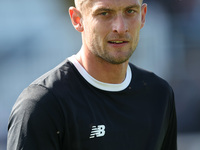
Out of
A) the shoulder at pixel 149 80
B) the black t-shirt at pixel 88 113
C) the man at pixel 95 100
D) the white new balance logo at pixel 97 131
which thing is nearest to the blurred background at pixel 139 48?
the shoulder at pixel 149 80

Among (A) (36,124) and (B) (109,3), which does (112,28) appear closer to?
(B) (109,3)

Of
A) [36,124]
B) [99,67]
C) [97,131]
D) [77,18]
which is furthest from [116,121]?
[77,18]

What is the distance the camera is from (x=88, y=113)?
2043 millimetres

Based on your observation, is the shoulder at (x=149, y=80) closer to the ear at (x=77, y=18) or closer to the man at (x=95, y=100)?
the man at (x=95, y=100)

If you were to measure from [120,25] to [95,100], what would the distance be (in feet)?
1.41

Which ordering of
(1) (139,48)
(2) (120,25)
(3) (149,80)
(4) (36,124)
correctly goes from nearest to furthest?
(4) (36,124) → (2) (120,25) → (3) (149,80) → (1) (139,48)

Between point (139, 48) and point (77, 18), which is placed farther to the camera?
point (139, 48)

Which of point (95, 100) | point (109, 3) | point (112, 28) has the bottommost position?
point (95, 100)

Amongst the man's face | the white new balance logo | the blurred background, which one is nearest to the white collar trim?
the man's face

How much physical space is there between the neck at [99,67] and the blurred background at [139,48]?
3.14 meters

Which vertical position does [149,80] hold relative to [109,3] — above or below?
below

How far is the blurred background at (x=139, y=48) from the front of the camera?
5.37 metres

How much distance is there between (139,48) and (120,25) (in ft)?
13.0

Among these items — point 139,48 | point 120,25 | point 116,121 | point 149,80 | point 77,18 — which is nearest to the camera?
point 120,25
